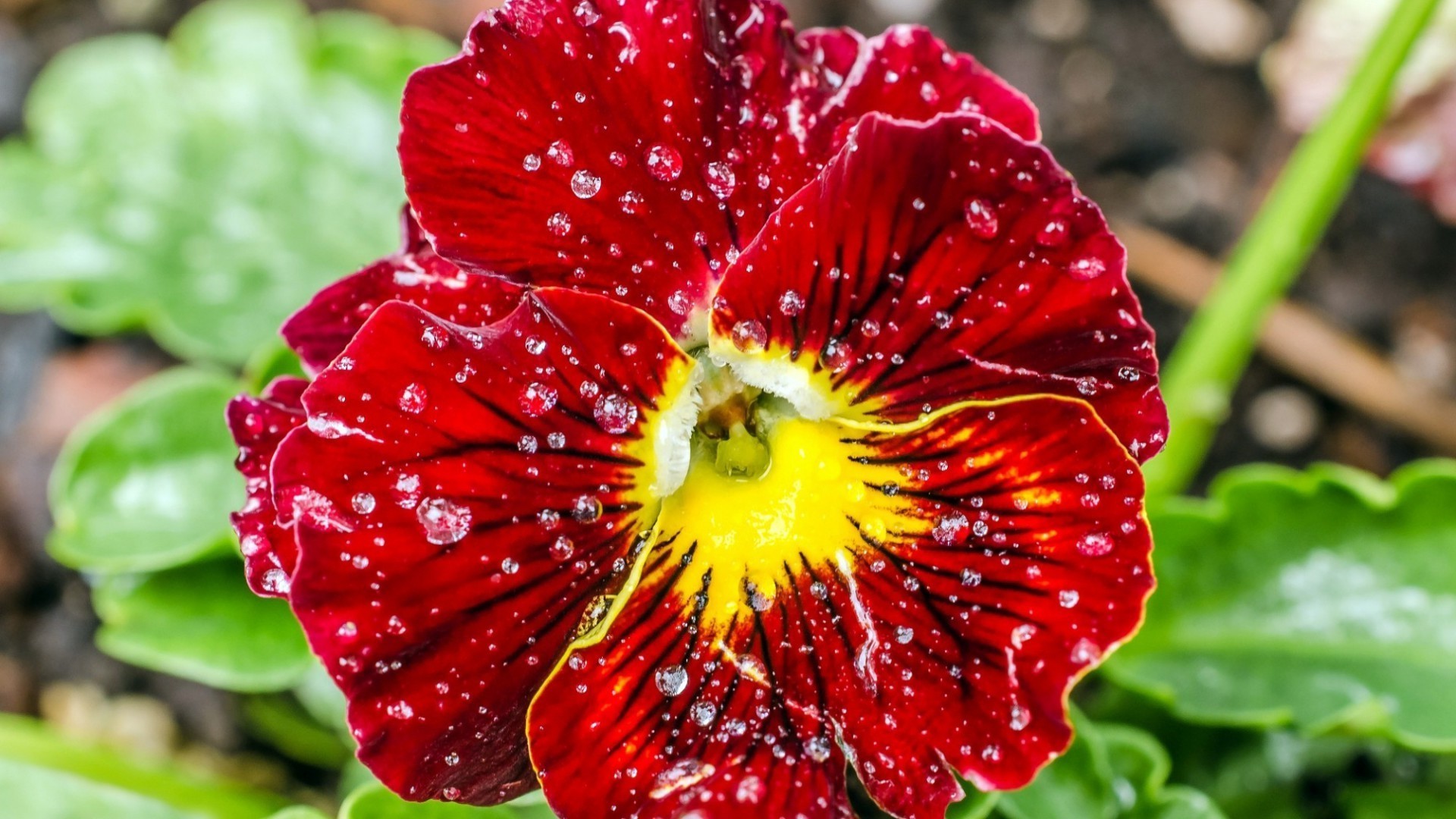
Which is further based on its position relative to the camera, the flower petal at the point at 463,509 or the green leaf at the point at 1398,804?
the green leaf at the point at 1398,804

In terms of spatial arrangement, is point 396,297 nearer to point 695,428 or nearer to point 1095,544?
point 695,428

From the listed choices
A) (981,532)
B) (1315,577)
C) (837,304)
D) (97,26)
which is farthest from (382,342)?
(97,26)

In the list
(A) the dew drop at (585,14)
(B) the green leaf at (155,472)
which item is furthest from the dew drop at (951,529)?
(B) the green leaf at (155,472)

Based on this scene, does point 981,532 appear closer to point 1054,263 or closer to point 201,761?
point 1054,263

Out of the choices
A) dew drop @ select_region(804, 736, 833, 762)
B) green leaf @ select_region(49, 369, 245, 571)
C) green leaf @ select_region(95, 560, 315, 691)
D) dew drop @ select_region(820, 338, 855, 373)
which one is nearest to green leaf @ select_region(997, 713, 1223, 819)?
dew drop @ select_region(804, 736, 833, 762)

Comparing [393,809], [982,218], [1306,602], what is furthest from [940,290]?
[1306,602]

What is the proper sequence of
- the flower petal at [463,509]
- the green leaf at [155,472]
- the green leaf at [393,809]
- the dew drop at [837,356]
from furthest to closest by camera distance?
the green leaf at [155,472] < the green leaf at [393,809] < the dew drop at [837,356] < the flower petal at [463,509]

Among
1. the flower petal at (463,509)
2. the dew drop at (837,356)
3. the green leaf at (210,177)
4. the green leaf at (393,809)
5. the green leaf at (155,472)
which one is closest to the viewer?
the flower petal at (463,509)

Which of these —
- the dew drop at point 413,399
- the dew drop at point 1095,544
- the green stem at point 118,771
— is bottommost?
the green stem at point 118,771

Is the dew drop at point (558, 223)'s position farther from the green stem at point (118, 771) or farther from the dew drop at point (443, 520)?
the green stem at point (118, 771)
